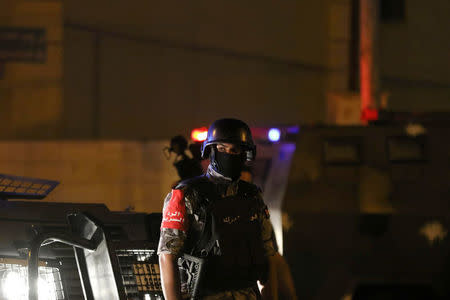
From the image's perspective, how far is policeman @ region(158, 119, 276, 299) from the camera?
355 cm

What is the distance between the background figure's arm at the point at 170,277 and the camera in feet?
11.4

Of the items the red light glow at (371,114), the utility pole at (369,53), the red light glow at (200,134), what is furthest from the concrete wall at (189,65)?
the red light glow at (371,114)

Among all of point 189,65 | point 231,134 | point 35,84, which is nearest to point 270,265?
point 231,134

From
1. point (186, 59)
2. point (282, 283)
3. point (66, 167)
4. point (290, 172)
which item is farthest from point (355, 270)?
point (186, 59)

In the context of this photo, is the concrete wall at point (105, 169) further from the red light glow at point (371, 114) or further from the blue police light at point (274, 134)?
the red light glow at point (371, 114)

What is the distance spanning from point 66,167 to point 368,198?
690 centimetres

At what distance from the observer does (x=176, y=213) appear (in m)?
3.57

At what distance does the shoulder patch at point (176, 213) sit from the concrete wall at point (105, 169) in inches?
341

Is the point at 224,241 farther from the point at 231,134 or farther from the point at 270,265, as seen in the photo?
the point at 231,134

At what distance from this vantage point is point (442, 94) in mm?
16656

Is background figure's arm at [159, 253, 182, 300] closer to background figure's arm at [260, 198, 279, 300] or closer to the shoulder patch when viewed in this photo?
the shoulder patch

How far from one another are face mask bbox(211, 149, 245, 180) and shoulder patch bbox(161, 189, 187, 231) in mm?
223

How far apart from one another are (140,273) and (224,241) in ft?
2.02

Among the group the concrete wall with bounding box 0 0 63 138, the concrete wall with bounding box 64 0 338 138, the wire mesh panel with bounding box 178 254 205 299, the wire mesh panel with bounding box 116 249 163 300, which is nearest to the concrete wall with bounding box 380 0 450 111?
the concrete wall with bounding box 64 0 338 138
